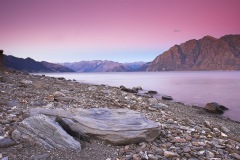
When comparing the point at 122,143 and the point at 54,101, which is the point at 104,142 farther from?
the point at 54,101

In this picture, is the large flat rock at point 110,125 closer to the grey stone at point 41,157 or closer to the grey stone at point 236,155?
the grey stone at point 41,157

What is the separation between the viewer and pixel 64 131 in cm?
736

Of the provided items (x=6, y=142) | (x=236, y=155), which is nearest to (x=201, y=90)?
(x=236, y=155)

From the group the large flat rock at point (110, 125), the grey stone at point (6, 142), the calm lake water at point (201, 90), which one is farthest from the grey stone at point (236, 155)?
the calm lake water at point (201, 90)

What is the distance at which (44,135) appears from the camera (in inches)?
275

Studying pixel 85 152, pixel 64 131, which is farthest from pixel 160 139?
pixel 64 131

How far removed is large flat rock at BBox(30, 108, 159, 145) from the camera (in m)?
7.86

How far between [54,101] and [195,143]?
8.04 m

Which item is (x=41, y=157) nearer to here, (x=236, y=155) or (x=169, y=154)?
(x=169, y=154)

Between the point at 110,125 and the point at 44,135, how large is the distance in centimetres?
242

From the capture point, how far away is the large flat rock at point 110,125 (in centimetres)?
786

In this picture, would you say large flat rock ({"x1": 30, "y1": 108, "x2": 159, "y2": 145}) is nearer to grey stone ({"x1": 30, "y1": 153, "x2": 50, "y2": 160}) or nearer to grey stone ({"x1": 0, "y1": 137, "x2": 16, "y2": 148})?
grey stone ({"x1": 30, "y1": 153, "x2": 50, "y2": 160})

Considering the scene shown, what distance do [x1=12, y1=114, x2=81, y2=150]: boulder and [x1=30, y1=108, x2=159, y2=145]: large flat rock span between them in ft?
2.58

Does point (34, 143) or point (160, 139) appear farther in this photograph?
point (160, 139)
